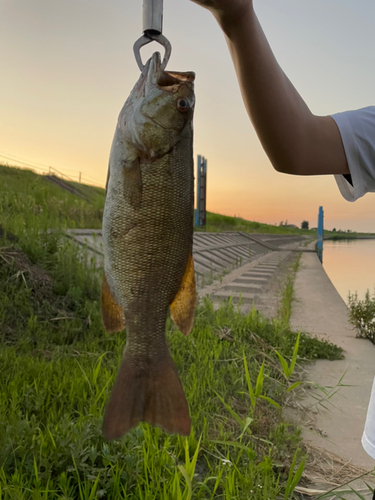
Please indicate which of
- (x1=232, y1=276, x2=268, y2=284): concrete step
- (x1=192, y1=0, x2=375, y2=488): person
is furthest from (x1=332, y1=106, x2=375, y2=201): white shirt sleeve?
(x1=232, y1=276, x2=268, y2=284): concrete step

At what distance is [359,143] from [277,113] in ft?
1.22

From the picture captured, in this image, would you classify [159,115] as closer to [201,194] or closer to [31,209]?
[31,209]

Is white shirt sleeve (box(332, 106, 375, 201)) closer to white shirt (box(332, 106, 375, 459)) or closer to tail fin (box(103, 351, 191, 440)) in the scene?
white shirt (box(332, 106, 375, 459))

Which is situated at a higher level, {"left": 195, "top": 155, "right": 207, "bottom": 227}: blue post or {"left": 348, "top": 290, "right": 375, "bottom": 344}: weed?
{"left": 195, "top": 155, "right": 207, "bottom": 227}: blue post

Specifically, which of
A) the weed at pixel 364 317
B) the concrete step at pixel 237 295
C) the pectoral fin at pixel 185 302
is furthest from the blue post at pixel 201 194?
the pectoral fin at pixel 185 302

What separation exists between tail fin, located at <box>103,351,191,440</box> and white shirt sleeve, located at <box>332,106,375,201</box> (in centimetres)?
113

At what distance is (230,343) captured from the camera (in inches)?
169

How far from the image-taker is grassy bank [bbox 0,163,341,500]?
6.52 feet

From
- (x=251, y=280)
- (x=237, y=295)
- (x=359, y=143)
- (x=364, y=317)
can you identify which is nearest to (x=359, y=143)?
(x=359, y=143)

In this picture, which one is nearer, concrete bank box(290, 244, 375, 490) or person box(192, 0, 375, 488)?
→ person box(192, 0, 375, 488)

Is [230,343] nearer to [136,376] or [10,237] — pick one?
[10,237]

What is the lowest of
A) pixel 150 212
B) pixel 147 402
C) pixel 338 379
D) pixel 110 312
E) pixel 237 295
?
pixel 338 379

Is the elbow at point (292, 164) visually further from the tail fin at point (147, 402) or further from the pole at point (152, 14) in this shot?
the tail fin at point (147, 402)

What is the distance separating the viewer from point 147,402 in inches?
35.8
